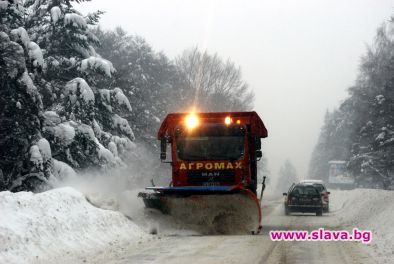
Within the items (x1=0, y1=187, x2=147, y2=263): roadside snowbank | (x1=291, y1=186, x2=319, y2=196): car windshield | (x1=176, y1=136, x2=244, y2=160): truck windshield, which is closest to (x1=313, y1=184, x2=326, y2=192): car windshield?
(x1=291, y1=186, x2=319, y2=196): car windshield

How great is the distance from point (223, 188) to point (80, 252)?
4.80 metres

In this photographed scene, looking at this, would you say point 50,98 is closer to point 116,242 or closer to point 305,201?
point 305,201

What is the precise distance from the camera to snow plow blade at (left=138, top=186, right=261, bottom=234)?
15641 mm

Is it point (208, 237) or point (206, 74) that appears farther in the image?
point (206, 74)

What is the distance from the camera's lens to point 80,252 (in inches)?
458

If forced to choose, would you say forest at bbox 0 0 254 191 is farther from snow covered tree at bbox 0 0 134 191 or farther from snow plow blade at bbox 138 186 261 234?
snow plow blade at bbox 138 186 261 234

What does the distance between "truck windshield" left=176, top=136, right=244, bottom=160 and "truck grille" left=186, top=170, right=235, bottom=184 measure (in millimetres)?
377

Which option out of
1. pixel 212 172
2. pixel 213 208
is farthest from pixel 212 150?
pixel 213 208

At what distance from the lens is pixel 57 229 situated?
11953 mm

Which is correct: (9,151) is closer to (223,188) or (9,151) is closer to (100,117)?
(100,117)

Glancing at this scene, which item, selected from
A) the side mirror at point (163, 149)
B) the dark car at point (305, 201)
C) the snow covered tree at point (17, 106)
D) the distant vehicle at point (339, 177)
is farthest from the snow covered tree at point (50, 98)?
the distant vehicle at point (339, 177)

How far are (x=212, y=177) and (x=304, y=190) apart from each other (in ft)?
38.9

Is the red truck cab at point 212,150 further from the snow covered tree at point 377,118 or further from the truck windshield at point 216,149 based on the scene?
the snow covered tree at point 377,118

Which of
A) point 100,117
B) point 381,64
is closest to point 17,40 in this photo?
point 100,117
